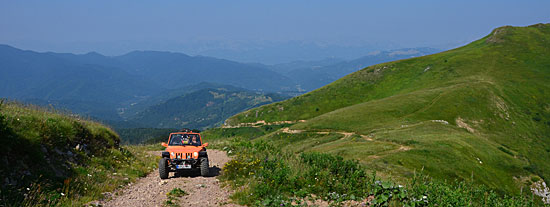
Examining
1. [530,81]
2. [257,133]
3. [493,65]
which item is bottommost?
[257,133]

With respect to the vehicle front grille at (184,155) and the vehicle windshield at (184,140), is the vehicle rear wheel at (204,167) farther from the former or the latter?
the vehicle windshield at (184,140)

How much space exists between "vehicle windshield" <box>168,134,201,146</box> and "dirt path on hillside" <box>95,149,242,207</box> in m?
1.84

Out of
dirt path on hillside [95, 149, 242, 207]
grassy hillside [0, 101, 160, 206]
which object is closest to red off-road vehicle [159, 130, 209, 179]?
dirt path on hillside [95, 149, 242, 207]

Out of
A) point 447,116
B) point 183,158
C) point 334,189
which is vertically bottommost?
point 334,189

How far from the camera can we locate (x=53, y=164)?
13523 millimetres

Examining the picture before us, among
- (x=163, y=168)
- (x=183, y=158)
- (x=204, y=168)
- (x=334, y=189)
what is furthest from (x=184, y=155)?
(x=334, y=189)

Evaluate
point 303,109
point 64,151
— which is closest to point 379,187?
point 64,151

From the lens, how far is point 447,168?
3152cm

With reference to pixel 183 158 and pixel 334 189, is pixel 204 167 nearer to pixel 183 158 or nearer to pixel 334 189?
pixel 183 158

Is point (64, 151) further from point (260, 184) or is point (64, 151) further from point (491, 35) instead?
point (491, 35)

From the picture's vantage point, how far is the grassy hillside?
10.5 m

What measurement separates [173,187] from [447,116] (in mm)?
63594

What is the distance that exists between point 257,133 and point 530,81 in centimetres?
8220

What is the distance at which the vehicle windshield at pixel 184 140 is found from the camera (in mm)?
18609
